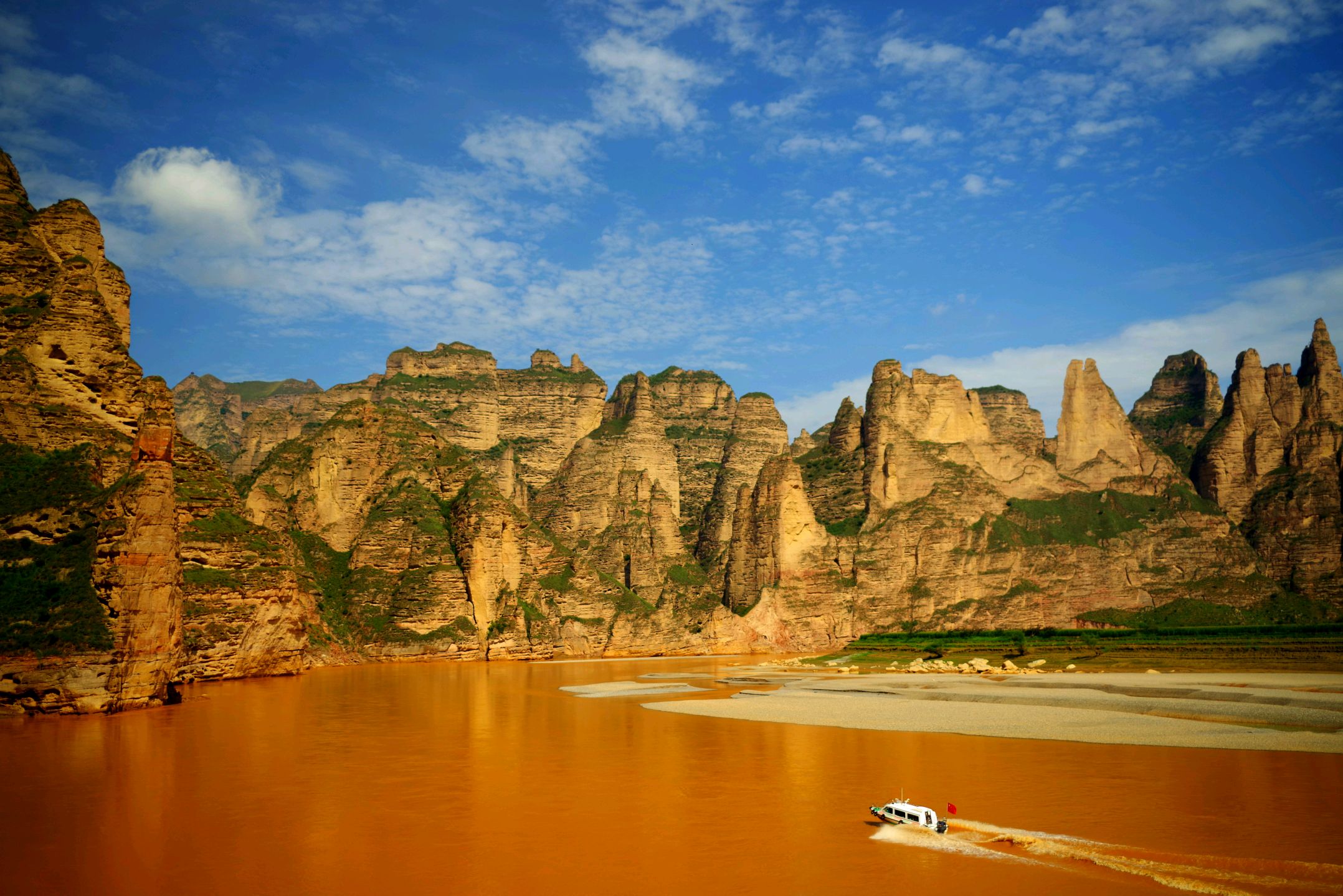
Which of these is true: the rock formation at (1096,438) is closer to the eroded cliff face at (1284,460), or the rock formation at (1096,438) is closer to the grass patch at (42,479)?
the eroded cliff face at (1284,460)

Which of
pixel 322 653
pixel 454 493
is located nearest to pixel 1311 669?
pixel 322 653

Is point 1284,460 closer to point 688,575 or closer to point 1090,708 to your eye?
point 688,575

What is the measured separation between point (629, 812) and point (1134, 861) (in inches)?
549

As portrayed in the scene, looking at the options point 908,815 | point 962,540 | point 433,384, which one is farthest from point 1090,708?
point 433,384

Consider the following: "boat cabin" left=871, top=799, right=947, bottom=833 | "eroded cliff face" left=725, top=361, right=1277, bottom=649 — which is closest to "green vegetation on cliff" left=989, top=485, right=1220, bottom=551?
"eroded cliff face" left=725, top=361, right=1277, bottom=649

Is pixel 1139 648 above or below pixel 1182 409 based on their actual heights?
below

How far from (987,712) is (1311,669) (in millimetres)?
39009

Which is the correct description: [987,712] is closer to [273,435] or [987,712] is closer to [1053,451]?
[1053,451]

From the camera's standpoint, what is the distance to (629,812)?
89.0 ft

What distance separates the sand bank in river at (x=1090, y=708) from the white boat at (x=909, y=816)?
19997 mm

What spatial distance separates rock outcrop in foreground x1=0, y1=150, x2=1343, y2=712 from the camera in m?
50.1

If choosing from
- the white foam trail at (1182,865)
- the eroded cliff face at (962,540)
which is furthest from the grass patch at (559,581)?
the white foam trail at (1182,865)

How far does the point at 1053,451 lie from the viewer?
172625mm

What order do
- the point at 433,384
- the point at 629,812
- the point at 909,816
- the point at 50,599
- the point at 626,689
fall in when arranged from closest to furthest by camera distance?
the point at 909,816, the point at 629,812, the point at 50,599, the point at 626,689, the point at 433,384
